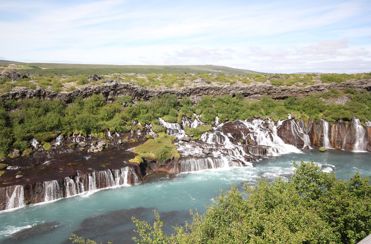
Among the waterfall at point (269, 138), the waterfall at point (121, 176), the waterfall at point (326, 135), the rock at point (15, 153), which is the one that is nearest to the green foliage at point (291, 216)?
the waterfall at point (121, 176)

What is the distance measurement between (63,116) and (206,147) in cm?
2520

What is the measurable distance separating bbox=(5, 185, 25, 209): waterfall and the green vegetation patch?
14.1 metres

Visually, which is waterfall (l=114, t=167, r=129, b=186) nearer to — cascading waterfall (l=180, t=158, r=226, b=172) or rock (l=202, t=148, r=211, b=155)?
cascading waterfall (l=180, t=158, r=226, b=172)

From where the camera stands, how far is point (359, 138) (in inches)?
2260

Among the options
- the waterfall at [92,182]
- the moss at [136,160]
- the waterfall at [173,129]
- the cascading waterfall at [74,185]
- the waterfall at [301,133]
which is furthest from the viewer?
the waterfall at [301,133]

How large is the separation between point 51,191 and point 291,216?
2922 centimetres

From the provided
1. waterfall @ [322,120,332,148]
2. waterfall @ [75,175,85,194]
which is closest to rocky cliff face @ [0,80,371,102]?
waterfall @ [322,120,332,148]

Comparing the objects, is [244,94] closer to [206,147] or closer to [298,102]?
[298,102]

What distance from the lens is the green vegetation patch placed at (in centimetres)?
4681

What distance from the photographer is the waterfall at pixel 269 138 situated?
55.6 meters

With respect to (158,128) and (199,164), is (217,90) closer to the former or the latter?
(158,128)

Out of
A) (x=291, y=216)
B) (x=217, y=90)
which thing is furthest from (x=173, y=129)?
(x=291, y=216)

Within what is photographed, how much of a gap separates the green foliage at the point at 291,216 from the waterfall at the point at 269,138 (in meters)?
31.7

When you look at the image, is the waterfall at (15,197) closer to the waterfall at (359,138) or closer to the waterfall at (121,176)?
the waterfall at (121,176)
